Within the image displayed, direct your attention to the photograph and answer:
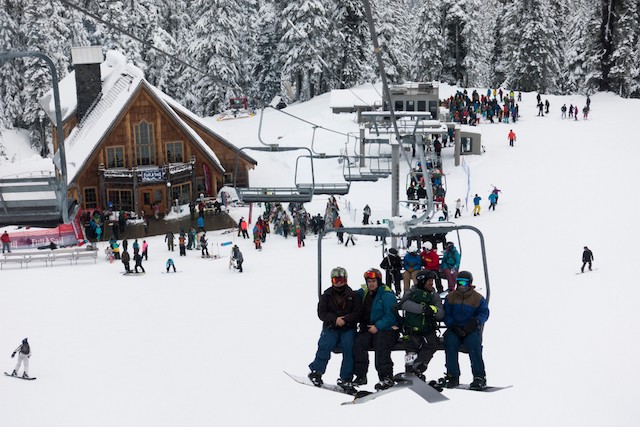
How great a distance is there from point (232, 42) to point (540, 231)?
37.0 m

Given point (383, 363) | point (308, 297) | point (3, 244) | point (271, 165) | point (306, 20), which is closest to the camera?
point (383, 363)

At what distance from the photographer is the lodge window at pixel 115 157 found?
42.2 metres

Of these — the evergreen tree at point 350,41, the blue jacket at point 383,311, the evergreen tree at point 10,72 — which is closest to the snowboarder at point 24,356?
the blue jacket at point 383,311

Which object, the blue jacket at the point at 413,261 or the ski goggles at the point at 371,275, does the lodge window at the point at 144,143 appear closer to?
the blue jacket at the point at 413,261

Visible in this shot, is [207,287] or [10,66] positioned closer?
[207,287]

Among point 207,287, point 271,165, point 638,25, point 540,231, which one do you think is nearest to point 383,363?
point 207,287

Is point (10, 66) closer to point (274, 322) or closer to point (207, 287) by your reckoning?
point (207, 287)

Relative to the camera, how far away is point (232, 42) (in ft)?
217

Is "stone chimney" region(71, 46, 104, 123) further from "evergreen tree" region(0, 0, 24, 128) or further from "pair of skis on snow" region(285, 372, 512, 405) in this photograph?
"pair of skis on snow" region(285, 372, 512, 405)

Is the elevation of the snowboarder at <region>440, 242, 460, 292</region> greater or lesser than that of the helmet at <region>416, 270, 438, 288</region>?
lesser

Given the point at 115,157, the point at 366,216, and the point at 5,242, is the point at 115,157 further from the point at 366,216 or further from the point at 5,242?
the point at 366,216

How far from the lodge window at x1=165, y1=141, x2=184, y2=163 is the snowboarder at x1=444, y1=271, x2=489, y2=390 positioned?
3383 centimetres

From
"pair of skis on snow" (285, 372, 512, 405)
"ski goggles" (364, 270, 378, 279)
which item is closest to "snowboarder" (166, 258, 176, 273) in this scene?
"pair of skis on snow" (285, 372, 512, 405)

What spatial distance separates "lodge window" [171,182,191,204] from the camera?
43303 mm
